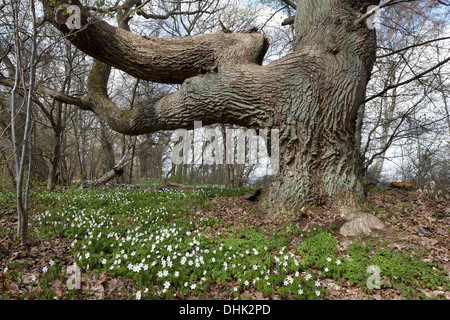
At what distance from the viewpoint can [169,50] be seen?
527cm

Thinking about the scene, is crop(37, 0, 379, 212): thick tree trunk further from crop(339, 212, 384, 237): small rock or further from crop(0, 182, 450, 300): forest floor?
crop(0, 182, 450, 300): forest floor

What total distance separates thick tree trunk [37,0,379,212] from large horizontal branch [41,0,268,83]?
0.8 inches

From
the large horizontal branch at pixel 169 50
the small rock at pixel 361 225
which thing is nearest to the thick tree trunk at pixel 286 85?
the large horizontal branch at pixel 169 50

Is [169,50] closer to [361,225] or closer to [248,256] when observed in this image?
[248,256]

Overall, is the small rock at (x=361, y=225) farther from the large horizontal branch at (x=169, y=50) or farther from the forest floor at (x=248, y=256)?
the large horizontal branch at (x=169, y=50)

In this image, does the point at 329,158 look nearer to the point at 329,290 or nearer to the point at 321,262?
the point at 321,262

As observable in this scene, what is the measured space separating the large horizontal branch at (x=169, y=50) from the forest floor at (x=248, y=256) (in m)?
3.30

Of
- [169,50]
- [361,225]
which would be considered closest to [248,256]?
[361,225]

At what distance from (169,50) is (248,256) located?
460 cm

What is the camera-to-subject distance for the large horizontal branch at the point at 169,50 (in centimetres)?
515

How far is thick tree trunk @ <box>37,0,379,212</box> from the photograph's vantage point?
4.56 m

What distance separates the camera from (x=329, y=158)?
4.55 meters

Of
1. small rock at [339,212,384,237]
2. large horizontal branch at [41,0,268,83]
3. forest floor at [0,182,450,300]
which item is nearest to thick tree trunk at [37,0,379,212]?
large horizontal branch at [41,0,268,83]
